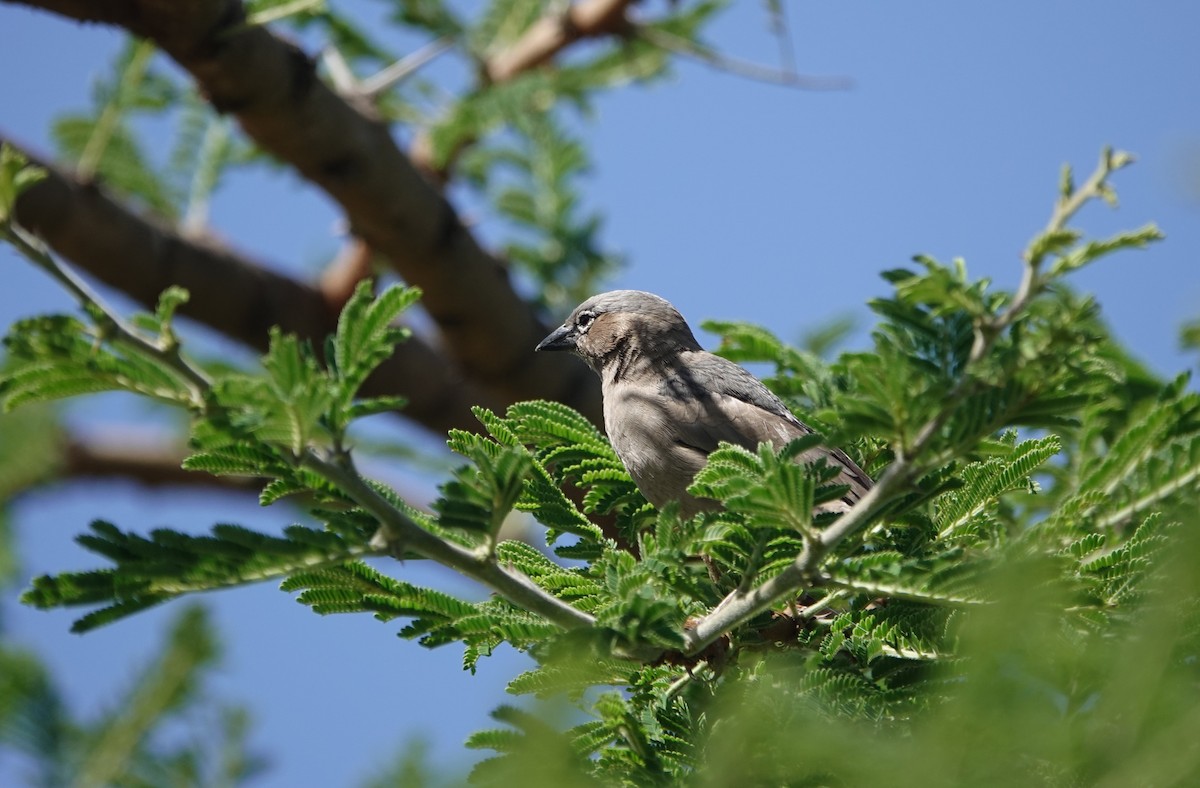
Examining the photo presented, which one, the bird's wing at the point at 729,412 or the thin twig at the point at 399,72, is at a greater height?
the thin twig at the point at 399,72

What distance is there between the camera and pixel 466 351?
6.89 meters

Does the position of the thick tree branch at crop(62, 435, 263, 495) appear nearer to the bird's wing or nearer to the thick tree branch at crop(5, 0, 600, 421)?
the thick tree branch at crop(5, 0, 600, 421)

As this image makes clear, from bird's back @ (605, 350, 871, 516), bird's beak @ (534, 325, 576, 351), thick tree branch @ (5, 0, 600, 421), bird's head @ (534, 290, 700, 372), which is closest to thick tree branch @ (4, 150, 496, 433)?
thick tree branch @ (5, 0, 600, 421)

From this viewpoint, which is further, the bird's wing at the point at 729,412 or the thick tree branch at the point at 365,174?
the thick tree branch at the point at 365,174

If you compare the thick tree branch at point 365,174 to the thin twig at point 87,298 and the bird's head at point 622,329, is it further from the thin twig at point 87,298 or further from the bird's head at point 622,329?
the thin twig at point 87,298

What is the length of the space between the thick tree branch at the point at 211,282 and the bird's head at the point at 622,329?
115 cm

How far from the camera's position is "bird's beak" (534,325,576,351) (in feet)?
19.7

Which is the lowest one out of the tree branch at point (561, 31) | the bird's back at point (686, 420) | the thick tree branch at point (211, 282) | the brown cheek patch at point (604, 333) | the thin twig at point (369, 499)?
the thin twig at point (369, 499)

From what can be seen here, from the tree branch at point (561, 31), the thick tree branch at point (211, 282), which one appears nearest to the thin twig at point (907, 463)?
the thick tree branch at point (211, 282)

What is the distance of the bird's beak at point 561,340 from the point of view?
6.02 meters

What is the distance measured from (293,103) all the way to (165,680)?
2907mm

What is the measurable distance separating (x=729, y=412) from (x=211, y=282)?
3336 millimetres

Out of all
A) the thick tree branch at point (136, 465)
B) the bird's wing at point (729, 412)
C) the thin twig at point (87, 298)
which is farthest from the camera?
the thick tree branch at point (136, 465)

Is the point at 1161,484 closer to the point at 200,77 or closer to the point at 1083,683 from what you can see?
the point at 1083,683
